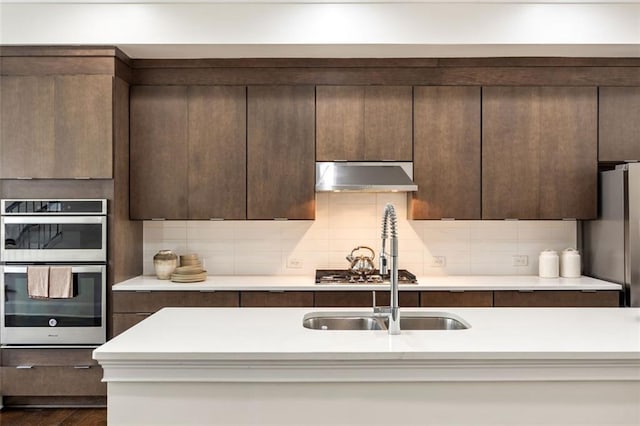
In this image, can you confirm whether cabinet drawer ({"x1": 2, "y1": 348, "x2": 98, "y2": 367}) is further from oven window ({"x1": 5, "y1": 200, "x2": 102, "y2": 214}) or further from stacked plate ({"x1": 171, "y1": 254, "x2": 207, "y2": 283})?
oven window ({"x1": 5, "y1": 200, "x2": 102, "y2": 214})

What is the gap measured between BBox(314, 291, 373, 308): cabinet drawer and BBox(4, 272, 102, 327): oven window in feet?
4.95

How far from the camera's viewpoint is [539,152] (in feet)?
13.6

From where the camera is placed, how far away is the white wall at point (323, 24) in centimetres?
382

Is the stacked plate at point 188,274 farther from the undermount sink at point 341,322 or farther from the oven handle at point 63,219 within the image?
the undermount sink at point 341,322

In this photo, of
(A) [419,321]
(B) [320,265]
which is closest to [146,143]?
(B) [320,265]

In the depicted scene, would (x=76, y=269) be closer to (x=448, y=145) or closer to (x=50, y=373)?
(x=50, y=373)

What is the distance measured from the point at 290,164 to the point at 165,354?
2481 millimetres

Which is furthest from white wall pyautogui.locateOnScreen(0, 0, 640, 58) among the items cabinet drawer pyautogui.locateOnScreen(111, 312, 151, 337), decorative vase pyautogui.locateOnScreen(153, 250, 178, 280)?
cabinet drawer pyautogui.locateOnScreen(111, 312, 151, 337)

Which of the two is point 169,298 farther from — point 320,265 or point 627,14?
point 627,14

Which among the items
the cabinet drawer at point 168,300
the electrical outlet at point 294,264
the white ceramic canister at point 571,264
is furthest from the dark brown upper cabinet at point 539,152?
the cabinet drawer at point 168,300

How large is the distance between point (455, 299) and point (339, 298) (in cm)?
80

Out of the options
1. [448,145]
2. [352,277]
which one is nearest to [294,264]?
[352,277]

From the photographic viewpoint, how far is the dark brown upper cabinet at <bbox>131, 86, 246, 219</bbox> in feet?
13.7

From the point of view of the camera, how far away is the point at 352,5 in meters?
3.81
